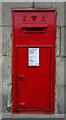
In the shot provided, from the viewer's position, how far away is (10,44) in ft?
13.1

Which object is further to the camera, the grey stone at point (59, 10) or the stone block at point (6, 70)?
the stone block at point (6, 70)

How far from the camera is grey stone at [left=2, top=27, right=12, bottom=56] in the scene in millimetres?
3977

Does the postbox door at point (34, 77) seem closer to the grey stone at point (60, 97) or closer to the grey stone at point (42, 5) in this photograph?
the grey stone at point (60, 97)

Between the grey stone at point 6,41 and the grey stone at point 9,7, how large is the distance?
0.16 m

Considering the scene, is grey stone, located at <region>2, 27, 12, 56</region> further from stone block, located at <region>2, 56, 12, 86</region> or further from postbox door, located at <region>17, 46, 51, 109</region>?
postbox door, located at <region>17, 46, 51, 109</region>

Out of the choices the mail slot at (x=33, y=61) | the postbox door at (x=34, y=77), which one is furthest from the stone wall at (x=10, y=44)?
the postbox door at (x=34, y=77)

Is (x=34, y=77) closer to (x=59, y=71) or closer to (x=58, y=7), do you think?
(x=59, y=71)

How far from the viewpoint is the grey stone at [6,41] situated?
13.0ft

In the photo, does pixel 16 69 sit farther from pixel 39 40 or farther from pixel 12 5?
pixel 12 5

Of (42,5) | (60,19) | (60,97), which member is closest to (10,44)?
(42,5)

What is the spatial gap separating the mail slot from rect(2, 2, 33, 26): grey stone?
12cm

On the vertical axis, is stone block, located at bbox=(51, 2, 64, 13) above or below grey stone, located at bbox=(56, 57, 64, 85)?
above

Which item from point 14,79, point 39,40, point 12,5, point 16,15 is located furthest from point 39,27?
point 14,79

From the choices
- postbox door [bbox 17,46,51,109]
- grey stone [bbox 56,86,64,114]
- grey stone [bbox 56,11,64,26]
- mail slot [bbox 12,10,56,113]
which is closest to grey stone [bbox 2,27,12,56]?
mail slot [bbox 12,10,56,113]
